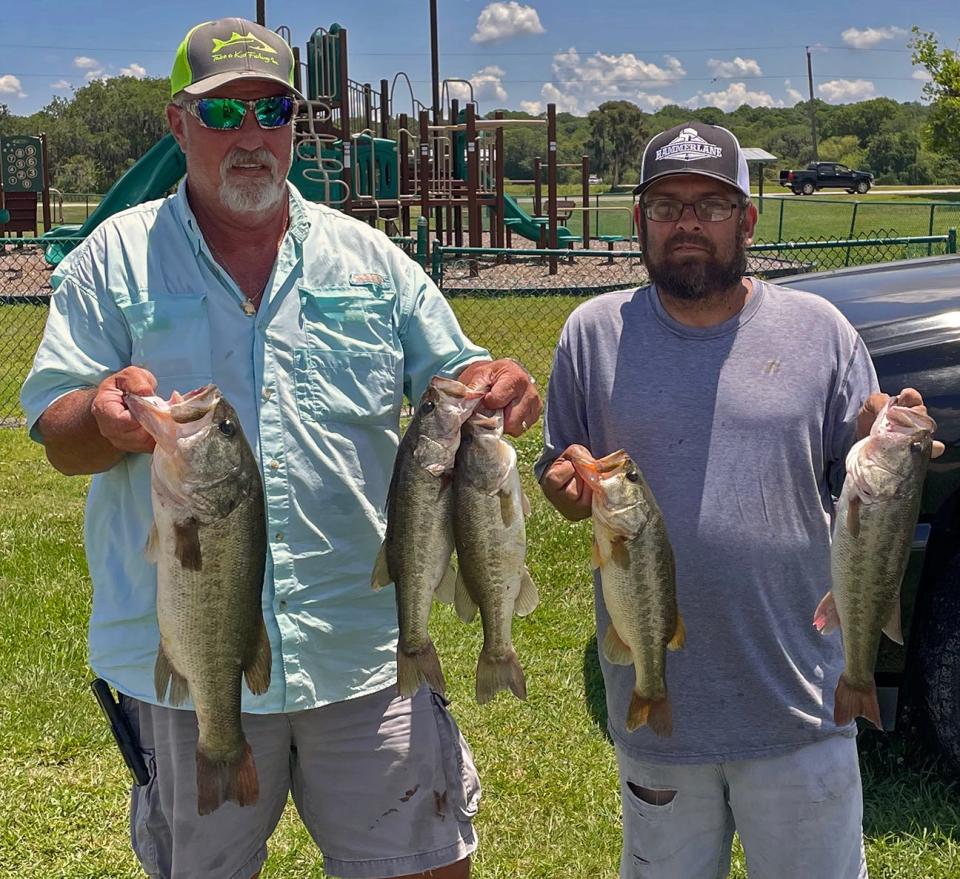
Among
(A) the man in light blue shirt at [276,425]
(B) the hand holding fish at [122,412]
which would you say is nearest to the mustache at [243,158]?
(A) the man in light blue shirt at [276,425]

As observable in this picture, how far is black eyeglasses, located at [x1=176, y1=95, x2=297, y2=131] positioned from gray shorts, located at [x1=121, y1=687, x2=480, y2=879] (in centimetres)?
158

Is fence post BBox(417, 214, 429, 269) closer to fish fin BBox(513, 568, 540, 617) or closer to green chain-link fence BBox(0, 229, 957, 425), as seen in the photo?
green chain-link fence BBox(0, 229, 957, 425)

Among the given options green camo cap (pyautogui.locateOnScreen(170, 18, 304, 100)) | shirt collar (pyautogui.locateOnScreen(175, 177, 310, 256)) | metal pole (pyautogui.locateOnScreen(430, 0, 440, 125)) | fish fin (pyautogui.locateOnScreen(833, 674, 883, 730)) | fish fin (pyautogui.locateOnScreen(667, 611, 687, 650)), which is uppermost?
metal pole (pyautogui.locateOnScreen(430, 0, 440, 125))

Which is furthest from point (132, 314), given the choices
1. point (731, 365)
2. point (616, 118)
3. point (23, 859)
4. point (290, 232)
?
point (616, 118)

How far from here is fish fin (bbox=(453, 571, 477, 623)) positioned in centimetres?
292

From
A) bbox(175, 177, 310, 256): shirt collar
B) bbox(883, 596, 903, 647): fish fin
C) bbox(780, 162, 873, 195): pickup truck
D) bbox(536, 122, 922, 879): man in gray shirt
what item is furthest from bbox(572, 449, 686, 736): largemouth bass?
bbox(780, 162, 873, 195): pickup truck

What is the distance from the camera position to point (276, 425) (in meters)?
3.13

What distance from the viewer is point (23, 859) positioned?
4434 mm

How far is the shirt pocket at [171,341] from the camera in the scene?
10.0 ft

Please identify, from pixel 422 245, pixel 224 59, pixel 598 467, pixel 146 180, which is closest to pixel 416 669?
pixel 598 467

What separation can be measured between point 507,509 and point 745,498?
2.12 feet

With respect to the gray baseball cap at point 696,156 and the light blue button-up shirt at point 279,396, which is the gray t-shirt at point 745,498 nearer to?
the gray baseball cap at point 696,156

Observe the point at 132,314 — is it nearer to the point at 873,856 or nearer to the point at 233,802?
the point at 233,802

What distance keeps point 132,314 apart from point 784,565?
181 cm
